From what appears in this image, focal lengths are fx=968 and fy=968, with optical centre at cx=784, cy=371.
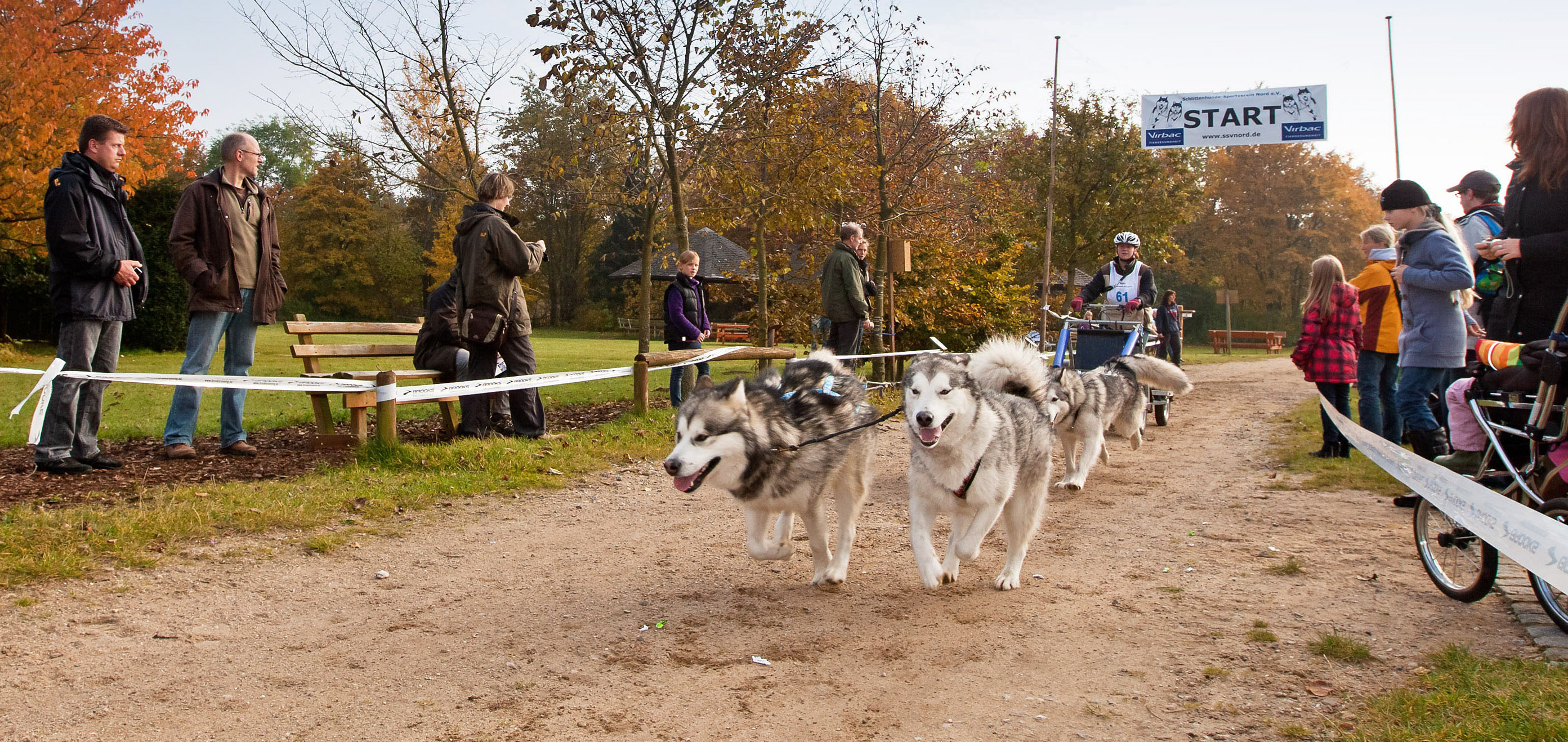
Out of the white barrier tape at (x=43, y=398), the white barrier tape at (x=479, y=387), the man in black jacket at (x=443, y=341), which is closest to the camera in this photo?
the white barrier tape at (x=43, y=398)

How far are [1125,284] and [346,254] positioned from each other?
1944 inches

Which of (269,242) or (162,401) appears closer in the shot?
(269,242)

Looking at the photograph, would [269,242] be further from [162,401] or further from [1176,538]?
[1176,538]

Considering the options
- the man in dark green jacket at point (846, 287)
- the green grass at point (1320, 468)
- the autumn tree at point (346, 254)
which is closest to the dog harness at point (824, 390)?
the green grass at point (1320, 468)

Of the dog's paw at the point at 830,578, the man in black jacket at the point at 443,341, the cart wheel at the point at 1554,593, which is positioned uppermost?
the man in black jacket at the point at 443,341

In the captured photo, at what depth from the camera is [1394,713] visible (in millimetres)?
3129

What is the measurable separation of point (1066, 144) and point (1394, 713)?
3023 centimetres

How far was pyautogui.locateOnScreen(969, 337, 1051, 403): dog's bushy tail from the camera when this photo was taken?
5805 millimetres

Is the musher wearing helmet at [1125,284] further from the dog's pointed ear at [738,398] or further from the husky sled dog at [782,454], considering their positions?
the dog's pointed ear at [738,398]

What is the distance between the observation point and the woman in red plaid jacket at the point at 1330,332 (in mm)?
8367

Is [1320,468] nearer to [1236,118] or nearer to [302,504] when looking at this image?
[302,504]

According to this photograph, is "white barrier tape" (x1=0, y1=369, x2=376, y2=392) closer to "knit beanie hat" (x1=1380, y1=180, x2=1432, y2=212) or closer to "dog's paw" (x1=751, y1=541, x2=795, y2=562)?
"dog's paw" (x1=751, y1=541, x2=795, y2=562)

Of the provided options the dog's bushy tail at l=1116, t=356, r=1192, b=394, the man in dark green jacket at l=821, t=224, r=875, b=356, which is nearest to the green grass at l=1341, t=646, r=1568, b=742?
the dog's bushy tail at l=1116, t=356, r=1192, b=394

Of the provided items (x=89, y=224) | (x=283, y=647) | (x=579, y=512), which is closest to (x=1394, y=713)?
(x=283, y=647)
